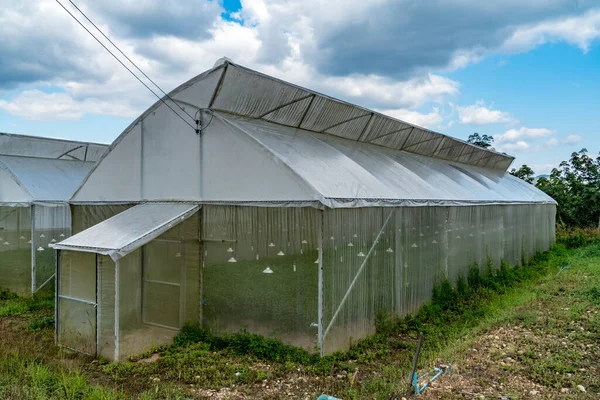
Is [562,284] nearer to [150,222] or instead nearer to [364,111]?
[364,111]

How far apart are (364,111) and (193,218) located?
498 centimetres

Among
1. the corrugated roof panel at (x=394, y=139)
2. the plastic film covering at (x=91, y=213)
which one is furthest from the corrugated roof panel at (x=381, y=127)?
the plastic film covering at (x=91, y=213)

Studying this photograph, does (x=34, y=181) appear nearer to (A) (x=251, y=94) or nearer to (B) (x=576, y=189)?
(A) (x=251, y=94)

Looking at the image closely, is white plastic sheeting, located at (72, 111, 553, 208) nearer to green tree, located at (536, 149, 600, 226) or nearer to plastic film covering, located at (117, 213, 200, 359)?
plastic film covering, located at (117, 213, 200, 359)

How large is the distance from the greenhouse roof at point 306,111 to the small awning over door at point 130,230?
6.34 ft

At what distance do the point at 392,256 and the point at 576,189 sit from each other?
62.5 feet

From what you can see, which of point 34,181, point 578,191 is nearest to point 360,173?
point 34,181

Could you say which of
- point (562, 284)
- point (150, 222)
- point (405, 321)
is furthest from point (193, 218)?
point (562, 284)

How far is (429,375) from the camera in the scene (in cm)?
529

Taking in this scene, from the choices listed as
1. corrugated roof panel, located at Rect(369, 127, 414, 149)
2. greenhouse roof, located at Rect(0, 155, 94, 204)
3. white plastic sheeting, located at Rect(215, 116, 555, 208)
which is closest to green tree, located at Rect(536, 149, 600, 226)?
white plastic sheeting, located at Rect(215, 116, 555, 208)

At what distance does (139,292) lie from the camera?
7039mm

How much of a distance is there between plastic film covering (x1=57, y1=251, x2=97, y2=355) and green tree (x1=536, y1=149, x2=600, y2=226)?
71.5 feet

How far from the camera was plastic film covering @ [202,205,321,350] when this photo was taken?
21.5 feet

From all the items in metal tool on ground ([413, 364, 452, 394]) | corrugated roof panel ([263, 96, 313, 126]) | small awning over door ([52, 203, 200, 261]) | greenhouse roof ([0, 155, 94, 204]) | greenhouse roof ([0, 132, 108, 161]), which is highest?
corrugated roof panel ([263, 96, 313, 126])
